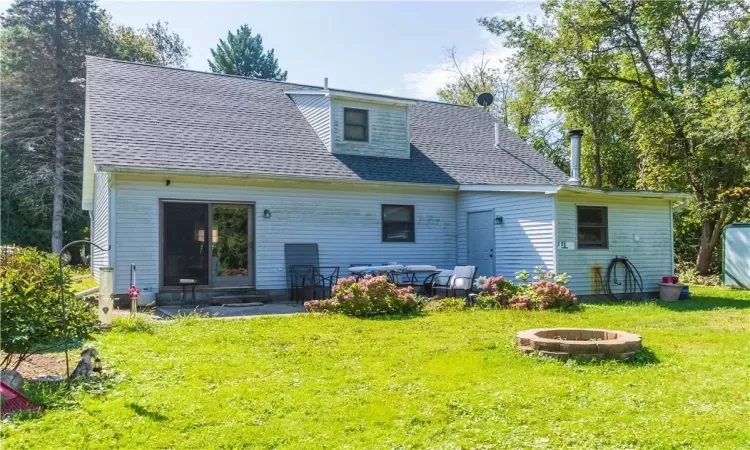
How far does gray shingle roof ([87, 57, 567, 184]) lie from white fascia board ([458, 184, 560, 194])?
648mm

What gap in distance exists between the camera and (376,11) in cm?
1161

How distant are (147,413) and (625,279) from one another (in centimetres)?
1117

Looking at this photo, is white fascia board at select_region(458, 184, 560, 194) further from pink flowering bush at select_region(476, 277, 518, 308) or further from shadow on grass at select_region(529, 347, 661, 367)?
shadow on grass at select_region(529, 347, 661, 367)

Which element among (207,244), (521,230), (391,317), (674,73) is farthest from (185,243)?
(674,73)

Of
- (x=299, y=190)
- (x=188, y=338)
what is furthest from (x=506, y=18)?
(x=188, y=338)

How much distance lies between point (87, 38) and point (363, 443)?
98.3ft

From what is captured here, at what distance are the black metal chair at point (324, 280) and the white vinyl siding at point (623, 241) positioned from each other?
4722 millimetres

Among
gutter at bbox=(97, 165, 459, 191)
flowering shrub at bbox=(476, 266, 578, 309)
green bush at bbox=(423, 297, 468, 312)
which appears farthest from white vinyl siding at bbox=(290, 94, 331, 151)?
flowering shrub at bbox=(476, 266, 578, 309)

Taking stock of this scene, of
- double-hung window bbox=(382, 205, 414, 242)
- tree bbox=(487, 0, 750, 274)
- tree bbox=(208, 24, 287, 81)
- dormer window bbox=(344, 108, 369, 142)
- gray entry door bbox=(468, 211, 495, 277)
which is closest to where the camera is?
gray entry door bbox=(468, 211, 495, 277)

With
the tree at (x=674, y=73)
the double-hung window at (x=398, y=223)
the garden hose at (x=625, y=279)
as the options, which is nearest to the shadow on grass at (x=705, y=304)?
the garden hose at (x=625, y=279)

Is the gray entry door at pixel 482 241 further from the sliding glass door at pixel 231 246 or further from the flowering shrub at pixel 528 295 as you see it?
the sliding glass door at pixel 231 246

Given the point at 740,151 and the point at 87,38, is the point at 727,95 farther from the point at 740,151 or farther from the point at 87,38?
the point at 87,38

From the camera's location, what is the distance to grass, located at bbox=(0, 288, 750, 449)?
3693 mm

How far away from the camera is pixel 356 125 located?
1448cm
